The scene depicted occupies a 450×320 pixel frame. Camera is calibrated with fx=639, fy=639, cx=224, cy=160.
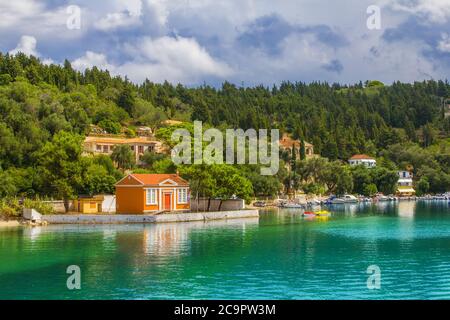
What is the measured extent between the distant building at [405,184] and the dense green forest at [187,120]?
1.92 m

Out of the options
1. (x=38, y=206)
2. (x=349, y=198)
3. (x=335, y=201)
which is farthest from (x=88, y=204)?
(x=349, y=198)

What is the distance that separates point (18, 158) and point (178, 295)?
45263mm

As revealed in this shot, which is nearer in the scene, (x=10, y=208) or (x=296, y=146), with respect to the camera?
(x=10, y=208)

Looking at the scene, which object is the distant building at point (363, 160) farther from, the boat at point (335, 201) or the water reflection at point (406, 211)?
the water reflection at point (406, 211)

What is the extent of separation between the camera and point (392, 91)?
598 feet

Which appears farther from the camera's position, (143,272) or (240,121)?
(240,121)

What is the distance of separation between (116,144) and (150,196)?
3158 centimetres

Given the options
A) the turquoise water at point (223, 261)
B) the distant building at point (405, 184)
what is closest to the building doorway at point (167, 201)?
the turquoise water at point (223, 261)

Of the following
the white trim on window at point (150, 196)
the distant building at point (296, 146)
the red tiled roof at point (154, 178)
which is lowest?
the white trim on window at point (150, 196)

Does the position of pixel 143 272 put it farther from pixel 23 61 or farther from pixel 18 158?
pixel 23 61

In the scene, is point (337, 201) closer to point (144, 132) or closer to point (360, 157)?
point (360, 157)

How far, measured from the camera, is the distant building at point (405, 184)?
11050 centimetres

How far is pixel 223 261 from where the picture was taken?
101 feet
